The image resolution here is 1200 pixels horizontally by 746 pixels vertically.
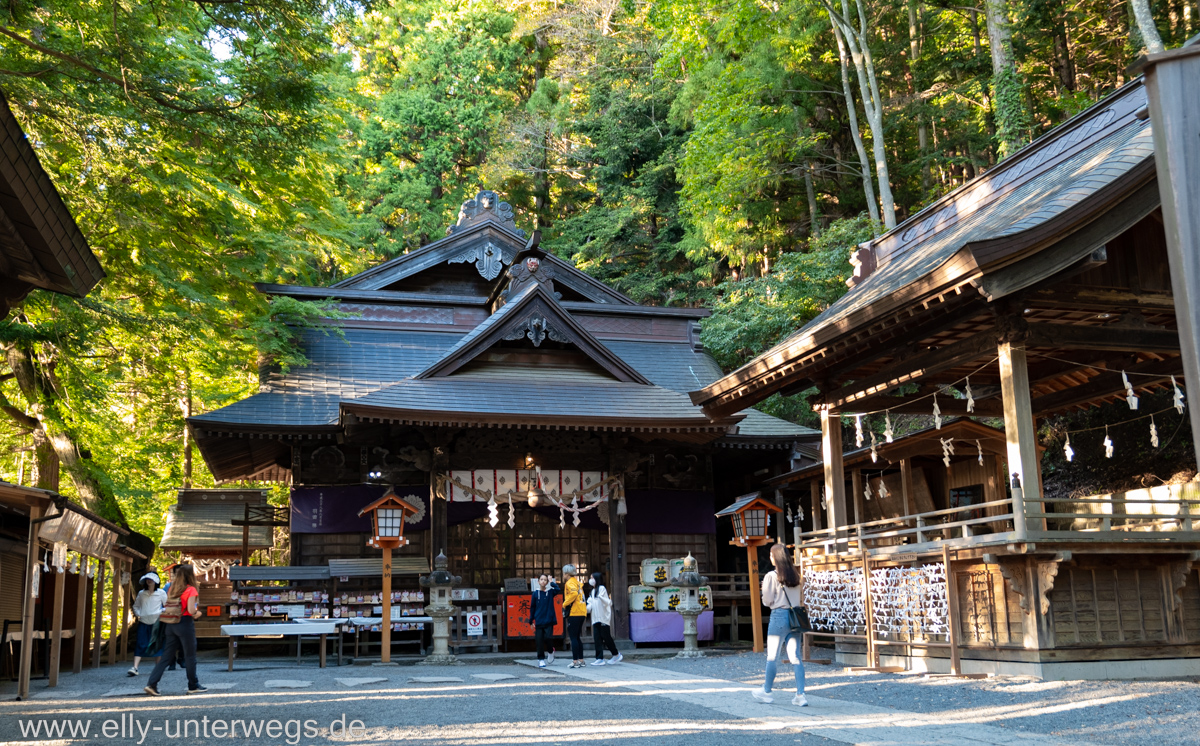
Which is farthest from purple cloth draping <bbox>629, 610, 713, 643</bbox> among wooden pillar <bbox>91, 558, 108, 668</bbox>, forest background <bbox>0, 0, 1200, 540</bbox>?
wooden pillar <bbox>91, 558, 108, 668</bbox>

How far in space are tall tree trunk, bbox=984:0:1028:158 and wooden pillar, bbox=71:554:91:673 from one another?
17987 mm

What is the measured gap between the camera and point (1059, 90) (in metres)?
20.2

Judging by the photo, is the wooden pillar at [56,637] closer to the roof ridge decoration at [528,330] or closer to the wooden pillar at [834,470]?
the roof ridge decoration at [528,330]

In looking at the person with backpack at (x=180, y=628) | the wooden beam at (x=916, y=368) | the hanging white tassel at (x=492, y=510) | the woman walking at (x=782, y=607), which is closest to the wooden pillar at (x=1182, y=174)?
the woman walking at (x=782, y=607)

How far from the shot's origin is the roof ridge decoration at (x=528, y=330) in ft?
54.2

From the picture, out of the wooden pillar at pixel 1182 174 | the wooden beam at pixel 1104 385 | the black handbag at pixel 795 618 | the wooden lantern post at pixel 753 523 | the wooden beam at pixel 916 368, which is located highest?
the wooden beam at pixel 916 368

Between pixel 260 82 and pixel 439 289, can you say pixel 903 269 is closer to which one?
pixel 260 82

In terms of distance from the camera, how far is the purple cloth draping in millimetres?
15508

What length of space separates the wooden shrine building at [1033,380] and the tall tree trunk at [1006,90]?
6.38 metres

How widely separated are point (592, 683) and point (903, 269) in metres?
7.04

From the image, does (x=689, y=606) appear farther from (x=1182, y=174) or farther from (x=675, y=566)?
(x=1182, y=174)

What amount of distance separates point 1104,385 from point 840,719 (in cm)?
698

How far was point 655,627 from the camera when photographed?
15.6m

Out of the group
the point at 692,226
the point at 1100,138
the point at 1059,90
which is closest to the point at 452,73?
the point at 692,226
